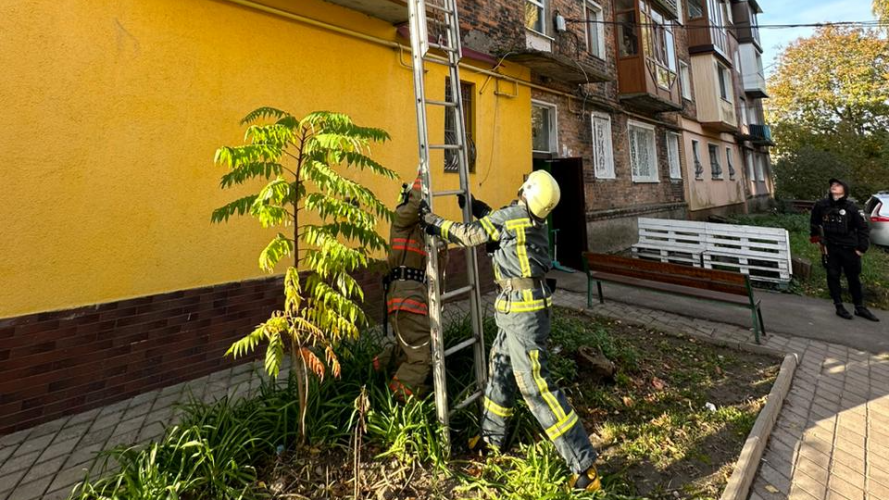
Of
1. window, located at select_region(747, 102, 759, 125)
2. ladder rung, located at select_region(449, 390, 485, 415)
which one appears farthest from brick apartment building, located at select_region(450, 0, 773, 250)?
window, located at select_region(747, 102, 759, 125)

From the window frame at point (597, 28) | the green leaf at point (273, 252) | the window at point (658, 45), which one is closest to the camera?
the green leaf at point (273, 252)

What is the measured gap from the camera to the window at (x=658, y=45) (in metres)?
10.9

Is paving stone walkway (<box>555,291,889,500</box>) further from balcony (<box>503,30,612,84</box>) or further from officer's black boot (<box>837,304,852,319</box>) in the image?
balcony (<box>503,30,612,84</box>)

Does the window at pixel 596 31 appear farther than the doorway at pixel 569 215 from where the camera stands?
Yes

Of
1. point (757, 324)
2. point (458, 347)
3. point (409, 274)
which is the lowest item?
point (757, 324)

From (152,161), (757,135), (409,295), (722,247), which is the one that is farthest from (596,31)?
(757,135)

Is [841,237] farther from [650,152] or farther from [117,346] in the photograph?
[117,346]

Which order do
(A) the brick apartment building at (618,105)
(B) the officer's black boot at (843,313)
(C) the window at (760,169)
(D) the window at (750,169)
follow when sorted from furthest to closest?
(C) the window at (760,169), (D) the window at (750,169), (A) the brick apartment building at (618,105), (B) the officer's black boot at (843,313)

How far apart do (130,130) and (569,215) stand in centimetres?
779

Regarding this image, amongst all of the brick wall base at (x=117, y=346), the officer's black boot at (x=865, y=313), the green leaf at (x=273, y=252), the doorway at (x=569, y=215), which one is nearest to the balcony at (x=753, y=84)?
the doorway at (x=569, y=215)

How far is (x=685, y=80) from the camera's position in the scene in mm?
15164

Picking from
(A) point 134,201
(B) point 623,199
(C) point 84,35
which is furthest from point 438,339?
(B) point 623,199

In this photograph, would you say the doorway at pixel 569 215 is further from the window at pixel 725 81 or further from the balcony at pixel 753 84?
the balcony at pixel 753 84

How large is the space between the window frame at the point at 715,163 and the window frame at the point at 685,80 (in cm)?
251
